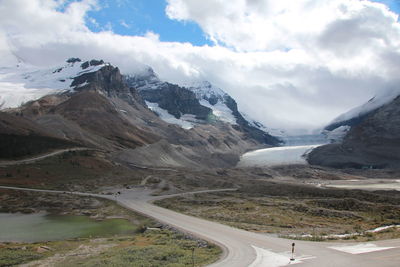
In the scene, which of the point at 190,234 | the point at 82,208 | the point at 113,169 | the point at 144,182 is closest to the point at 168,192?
the point at 144,182

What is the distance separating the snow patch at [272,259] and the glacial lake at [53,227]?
85.7 feet

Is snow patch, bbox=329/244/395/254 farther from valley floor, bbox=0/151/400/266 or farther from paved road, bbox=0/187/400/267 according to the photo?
valley floor, bbox=0/151/400/266

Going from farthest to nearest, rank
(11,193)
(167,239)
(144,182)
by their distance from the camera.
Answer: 1. (144,182)
2. (11,193)
3. (167,239)

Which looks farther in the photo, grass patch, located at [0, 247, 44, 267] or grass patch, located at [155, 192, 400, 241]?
grass patch, located at [155, 192, 400, 241]

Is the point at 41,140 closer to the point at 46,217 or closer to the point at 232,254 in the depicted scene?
the point at 46,217

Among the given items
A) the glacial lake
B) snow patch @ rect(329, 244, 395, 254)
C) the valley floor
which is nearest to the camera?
snow patch @ rect(329, 244, 395, 254)

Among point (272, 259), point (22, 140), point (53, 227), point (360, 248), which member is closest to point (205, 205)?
point (53, 227)

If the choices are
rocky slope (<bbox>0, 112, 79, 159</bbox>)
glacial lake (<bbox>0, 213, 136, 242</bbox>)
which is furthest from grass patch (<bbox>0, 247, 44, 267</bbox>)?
rocky slope (<bbox>0, 112, 79, 159</bbox>)

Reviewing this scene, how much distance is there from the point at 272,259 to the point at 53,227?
1551 inches

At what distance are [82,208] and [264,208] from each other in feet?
118

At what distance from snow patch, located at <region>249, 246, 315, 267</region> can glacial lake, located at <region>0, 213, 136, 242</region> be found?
85.7 ft

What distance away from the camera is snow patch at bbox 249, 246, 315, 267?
95.4ft

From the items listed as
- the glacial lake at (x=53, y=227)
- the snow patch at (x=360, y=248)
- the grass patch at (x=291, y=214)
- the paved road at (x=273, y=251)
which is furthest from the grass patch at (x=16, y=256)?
the snow patch at (x=360, y=248)

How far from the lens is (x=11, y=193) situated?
3489 inches
